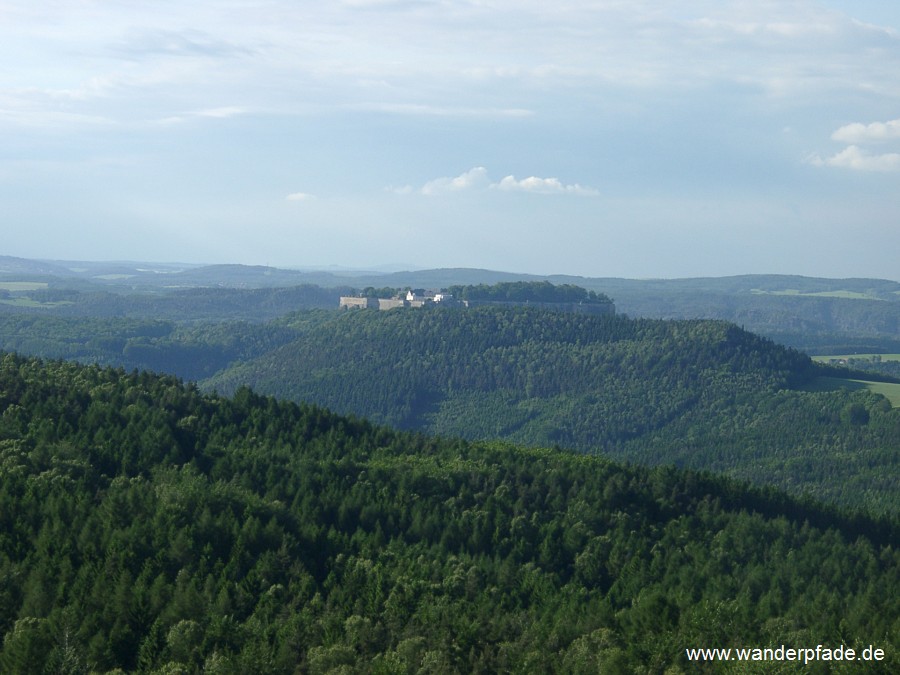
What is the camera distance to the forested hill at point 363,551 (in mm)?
81250

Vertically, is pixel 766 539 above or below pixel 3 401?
below

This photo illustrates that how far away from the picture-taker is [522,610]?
9550cm

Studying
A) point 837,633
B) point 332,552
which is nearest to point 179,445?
point 332,552

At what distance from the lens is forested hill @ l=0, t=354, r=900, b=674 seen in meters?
81.2

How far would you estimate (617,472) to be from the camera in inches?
5241

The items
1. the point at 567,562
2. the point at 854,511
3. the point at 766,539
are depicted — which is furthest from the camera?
the point at 854,511

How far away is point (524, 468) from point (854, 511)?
4199 cm

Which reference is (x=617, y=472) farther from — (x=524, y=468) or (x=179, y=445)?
(x=179, y=445)

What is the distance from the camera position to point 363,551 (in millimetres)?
103750

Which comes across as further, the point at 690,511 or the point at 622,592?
the point at 690,511

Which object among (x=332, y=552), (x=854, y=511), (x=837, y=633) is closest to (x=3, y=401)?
(x=332, y=552)

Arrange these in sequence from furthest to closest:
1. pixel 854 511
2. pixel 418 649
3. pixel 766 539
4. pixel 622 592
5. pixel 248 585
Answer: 1. pixel 854 511
2. pixel 766 539
3. pixel 622 592
4. pixel 248 585
5. pixel 418 649

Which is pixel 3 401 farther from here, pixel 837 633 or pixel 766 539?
pixel 837 633

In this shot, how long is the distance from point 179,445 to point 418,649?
5227cm
